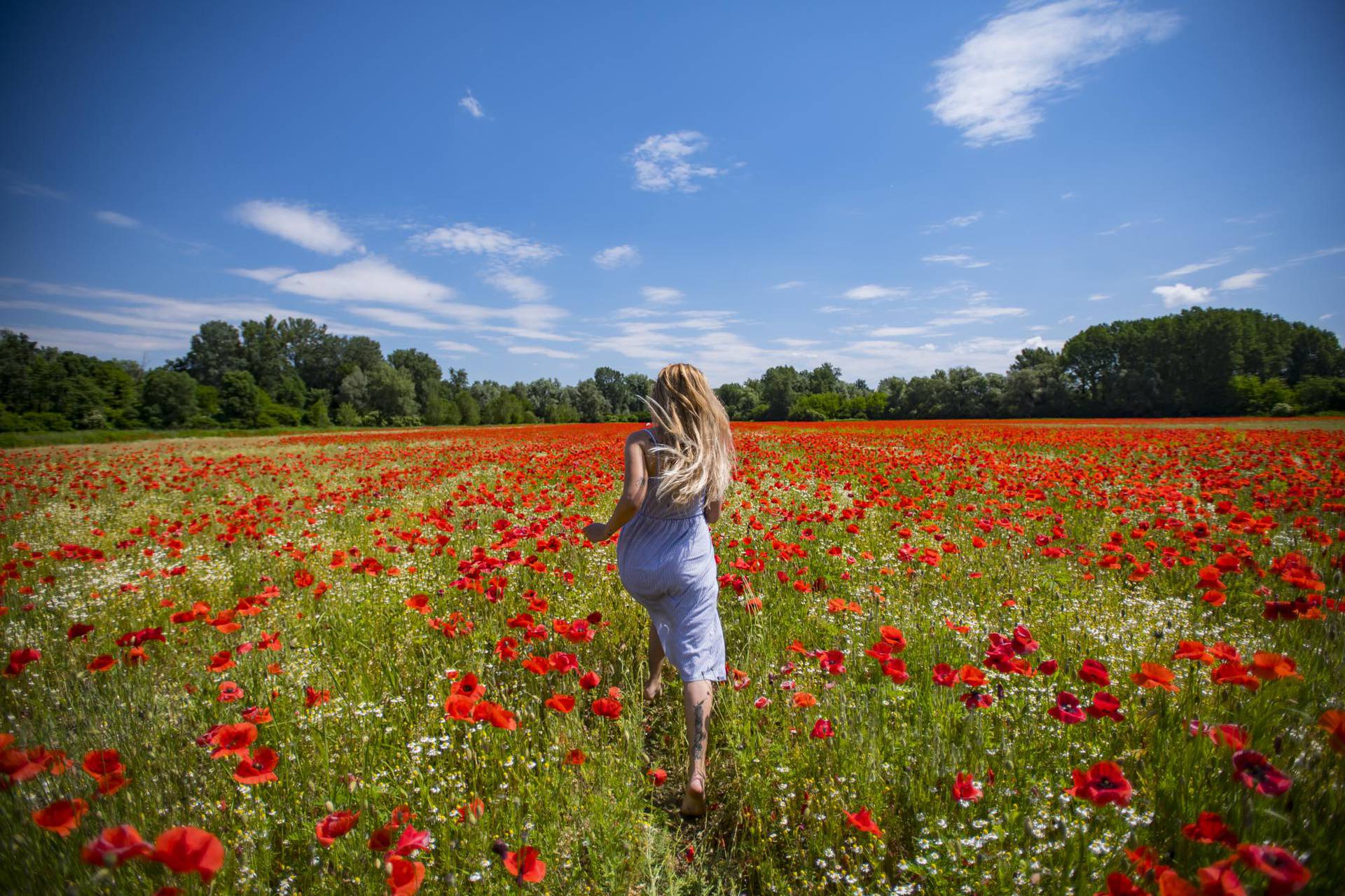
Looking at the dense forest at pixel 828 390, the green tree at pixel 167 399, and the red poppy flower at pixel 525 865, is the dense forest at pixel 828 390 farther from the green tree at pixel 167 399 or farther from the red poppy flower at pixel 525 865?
the red poppy flower at pixel 525 865

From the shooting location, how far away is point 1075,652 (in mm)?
3477

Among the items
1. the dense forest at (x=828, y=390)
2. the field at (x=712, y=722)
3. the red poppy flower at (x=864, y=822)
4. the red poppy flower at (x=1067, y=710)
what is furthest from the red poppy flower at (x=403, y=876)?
the dense forest at (x=828, y=390)

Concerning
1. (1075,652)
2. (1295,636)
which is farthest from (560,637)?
(1295,636)

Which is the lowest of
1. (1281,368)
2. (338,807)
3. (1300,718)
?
(338,807)

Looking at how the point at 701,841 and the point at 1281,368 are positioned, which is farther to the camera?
the point at 1281,368

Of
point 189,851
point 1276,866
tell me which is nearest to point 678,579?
point 189,851

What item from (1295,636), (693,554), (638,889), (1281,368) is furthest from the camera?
(1281,368)

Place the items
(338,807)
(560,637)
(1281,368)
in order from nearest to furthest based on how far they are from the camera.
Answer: (338,807), (560,637), (1281,368)

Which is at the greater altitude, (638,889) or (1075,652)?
(1075,652)

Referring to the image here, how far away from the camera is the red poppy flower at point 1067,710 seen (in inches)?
77.1

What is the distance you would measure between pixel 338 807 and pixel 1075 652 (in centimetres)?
411

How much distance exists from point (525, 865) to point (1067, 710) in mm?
1915

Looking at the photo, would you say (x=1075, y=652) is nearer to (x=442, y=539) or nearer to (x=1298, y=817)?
(x=1298, y=817)

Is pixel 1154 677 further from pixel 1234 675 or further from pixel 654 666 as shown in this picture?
pixel 654 666
